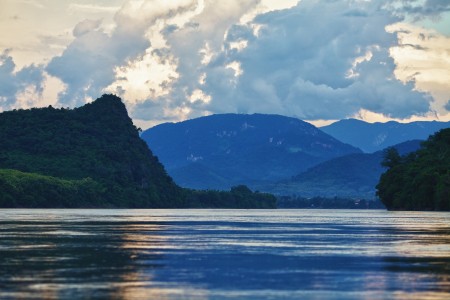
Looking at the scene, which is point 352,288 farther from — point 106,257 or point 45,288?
point 106,257

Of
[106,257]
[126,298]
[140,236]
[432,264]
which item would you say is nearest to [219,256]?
[106,257]

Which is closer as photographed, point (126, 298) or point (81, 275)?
point (126, 298)

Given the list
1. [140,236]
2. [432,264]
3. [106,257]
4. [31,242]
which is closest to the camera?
[432,264]

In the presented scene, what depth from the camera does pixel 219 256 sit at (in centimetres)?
6850

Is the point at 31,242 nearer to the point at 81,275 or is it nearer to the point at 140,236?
the point at 140,236

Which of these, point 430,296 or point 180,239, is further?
point 180,239

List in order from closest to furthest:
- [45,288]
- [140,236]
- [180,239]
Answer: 1. [45,288]
2. [180,239]
3. [140,236]

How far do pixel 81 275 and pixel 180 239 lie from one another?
37343 mm

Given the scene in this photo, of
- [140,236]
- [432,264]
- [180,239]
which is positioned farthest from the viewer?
[140,236]

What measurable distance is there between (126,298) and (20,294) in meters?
4.80

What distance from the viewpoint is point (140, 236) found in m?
97.5

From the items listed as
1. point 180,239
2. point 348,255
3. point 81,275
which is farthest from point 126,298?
point 180,239

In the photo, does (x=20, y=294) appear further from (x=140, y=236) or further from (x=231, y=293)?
(x=140, y=236)

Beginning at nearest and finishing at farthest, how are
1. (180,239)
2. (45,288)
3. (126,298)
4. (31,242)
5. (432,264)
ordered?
(126,298)
(45,288)
(432,264)
(31,242)
(180,239)
